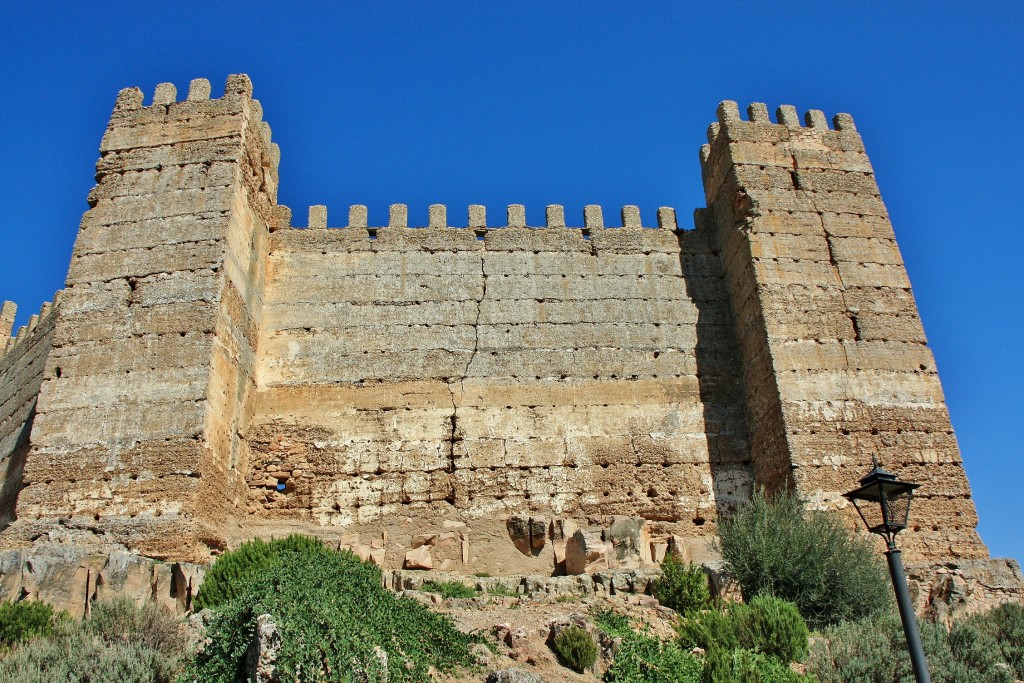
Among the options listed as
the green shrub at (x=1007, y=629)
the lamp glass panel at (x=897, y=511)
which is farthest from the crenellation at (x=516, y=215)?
the lamp glass panel at (x=897, y=511)

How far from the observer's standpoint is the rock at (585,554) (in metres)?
10.2

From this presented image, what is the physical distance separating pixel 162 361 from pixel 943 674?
8.90 m

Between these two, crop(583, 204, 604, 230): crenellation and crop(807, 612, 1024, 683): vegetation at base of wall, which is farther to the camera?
crop(583, 204, 604, 230): crenellation

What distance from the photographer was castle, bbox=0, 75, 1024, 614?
10.5m

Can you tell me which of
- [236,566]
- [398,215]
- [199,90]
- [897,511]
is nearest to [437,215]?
[398,215]

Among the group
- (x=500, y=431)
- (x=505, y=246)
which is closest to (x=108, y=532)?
(x=500, y=431)

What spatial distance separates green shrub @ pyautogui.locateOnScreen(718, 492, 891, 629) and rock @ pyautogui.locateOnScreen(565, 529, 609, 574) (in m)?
1.44

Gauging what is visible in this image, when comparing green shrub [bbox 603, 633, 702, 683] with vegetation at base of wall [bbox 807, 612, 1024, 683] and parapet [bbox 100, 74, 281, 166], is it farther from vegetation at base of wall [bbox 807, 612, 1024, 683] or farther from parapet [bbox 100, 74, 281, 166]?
parapet [bbox 100, 74, 281, 166]

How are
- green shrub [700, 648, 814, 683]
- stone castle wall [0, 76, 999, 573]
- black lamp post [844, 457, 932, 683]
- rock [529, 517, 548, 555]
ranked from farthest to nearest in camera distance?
rock [529, 517, 548, 555], stone castle wall [0, 76, 999, 573], green shrub [700, 648, 814, 683], black lamp post [844, 457, 932, 683]

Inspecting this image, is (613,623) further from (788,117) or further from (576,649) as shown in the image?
(788,117)

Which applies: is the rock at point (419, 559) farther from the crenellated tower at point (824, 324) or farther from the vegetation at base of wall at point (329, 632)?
the crenellated tower at point (824, 324)

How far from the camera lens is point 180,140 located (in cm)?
1238

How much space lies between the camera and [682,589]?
8828 mm

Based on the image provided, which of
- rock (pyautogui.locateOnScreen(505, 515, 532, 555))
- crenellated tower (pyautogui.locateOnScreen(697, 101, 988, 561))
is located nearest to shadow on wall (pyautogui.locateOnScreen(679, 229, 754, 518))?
crenellated tower (pyautogui.locateOnScreen(697, 101, 988, 561))
